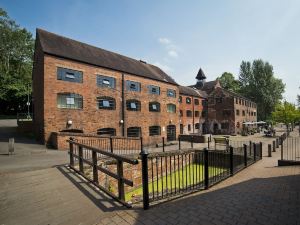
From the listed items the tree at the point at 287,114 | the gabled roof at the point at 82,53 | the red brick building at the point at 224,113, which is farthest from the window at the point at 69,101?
the tree at the point at 287,114

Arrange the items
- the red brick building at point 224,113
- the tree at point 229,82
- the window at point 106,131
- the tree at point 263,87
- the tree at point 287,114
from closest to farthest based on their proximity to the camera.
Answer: the window at point 106,131 → the tree at point 287,114 → the red brick building at point 224,113 → the tree at point 263,87 → the tree at point 229,82

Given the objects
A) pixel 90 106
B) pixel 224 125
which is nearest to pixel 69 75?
pixel 90 106

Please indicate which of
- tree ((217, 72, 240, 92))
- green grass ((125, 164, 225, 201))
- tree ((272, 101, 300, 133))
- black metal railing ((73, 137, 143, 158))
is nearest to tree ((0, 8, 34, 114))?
black metal railing ((73, 137, 143, 158))

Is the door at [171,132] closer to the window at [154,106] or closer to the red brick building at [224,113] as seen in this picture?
the window at [154,106]

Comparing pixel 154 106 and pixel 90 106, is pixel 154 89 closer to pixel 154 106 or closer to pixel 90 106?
pixel 154 106

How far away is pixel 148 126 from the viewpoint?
23734 millimetres

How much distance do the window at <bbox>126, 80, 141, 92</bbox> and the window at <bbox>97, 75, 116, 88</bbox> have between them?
1915mm

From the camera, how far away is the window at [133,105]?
21.7 metres

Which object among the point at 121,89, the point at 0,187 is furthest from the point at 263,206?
the point at 121,89

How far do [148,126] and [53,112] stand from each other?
448 inches

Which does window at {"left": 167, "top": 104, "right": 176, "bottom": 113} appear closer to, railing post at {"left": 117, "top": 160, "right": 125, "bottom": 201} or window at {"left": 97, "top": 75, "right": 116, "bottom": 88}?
window at {"left": 97, "top": 75, "right": 116, "bottom": 88}

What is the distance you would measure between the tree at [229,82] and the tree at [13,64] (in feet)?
180

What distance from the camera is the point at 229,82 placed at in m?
63.3

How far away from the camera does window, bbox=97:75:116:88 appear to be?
19188 mm
